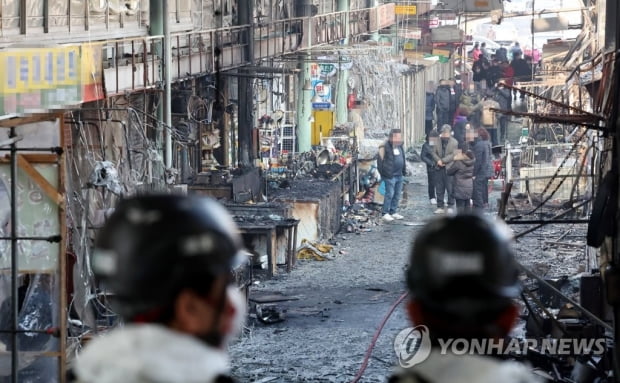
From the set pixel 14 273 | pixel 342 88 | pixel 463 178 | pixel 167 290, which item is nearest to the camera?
pixel 167 290

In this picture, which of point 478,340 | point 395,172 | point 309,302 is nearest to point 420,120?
→ point 395,172

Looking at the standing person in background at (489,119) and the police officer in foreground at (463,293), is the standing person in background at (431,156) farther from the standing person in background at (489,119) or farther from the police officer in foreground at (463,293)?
the police officer in foreground at (463,293)

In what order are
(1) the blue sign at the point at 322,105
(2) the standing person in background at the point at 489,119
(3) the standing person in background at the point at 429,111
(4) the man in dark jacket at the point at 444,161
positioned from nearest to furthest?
(4) the man in dark jacket at the point at 444,161 → (2) the standing person in background at the point at 489,119 → (1) the blue sign at the point at 322,105 → (3) the standing person in background at the point at 429,111

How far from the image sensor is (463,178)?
25.2 m

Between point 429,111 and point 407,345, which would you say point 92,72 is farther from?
point 429,111

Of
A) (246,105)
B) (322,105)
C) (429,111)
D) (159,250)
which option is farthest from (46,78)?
(429,111)

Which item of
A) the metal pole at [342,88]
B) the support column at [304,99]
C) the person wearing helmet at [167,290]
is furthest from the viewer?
the metal pole at [342,88]

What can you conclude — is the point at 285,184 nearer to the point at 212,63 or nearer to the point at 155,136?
the point at 212,63

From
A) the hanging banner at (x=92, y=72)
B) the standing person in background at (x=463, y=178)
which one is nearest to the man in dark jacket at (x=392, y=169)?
the standing person in background at (x=463, y=178)

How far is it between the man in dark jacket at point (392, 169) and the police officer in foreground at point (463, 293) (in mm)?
23282

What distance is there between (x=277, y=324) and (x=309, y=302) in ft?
5.36

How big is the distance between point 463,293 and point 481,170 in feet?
72.2

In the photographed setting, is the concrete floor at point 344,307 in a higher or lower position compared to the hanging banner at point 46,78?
lower

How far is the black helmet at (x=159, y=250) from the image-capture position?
311 centimetres
